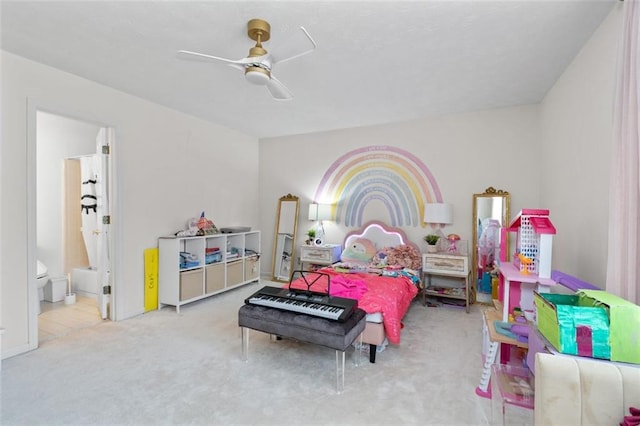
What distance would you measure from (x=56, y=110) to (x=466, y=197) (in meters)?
4.90

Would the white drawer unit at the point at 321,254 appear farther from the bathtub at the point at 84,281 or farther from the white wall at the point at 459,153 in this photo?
the bathtub at the point at 84,281

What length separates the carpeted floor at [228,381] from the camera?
1.90m

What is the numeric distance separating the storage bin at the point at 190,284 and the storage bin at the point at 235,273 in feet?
1.80

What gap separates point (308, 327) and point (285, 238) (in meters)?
3.26

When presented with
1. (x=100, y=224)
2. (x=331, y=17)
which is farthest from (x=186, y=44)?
(x=100, y=224)

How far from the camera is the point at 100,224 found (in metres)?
3.51

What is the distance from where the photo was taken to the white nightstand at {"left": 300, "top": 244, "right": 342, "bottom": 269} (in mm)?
4766

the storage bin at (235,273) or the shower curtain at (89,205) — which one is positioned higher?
the shower curtain at (89,205)

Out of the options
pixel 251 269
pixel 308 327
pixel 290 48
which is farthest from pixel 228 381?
pixel 251 269

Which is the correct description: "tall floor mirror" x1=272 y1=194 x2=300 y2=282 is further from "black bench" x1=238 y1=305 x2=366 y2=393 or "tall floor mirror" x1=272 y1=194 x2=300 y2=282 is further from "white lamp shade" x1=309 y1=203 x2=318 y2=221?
"black bench" x1=238 y1=305 x2=366 y2=393

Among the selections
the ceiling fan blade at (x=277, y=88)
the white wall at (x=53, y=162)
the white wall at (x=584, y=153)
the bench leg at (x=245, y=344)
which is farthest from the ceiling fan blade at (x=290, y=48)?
the white wall at (x=53, y=162)

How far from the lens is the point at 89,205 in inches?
170

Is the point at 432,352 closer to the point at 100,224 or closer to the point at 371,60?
the point at 371,60

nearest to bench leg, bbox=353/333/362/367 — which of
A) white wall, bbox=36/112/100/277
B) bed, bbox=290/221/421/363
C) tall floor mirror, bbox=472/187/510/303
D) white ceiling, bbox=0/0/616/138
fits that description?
bed, bbox=290/221/421/363
